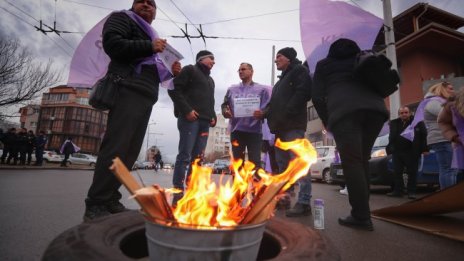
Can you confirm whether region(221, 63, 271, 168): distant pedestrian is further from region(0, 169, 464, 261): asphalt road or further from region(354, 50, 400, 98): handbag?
region(354, 50, 400, 98): handbag

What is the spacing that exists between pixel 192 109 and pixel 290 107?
49.3 inches

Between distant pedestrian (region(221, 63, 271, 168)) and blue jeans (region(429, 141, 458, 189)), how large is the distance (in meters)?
2.94

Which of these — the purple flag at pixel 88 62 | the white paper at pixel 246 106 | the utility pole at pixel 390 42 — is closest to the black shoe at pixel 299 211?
the white paper at pixel 246 106

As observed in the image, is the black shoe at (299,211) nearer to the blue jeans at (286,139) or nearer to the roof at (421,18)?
the blue jeans at (286,139)

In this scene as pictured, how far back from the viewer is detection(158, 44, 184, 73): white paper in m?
2.83

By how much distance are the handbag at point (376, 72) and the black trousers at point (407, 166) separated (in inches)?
141

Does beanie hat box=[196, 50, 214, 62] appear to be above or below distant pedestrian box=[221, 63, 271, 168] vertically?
above

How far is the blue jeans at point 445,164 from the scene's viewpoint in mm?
4308

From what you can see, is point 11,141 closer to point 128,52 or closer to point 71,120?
point 128,52

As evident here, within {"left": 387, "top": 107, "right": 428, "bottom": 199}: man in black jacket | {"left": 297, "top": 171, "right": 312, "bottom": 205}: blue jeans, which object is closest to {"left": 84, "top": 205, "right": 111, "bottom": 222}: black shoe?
{"left": 297, "top": 171, "right": 312, "bottom": 205}: blue jeans

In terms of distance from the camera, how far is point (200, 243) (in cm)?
99

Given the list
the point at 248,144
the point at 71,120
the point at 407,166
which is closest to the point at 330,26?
the point at 248,144

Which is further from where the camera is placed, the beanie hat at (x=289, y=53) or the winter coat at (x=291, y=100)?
the beanie hat at (x=289, y=53)

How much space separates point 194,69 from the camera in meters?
3.82
